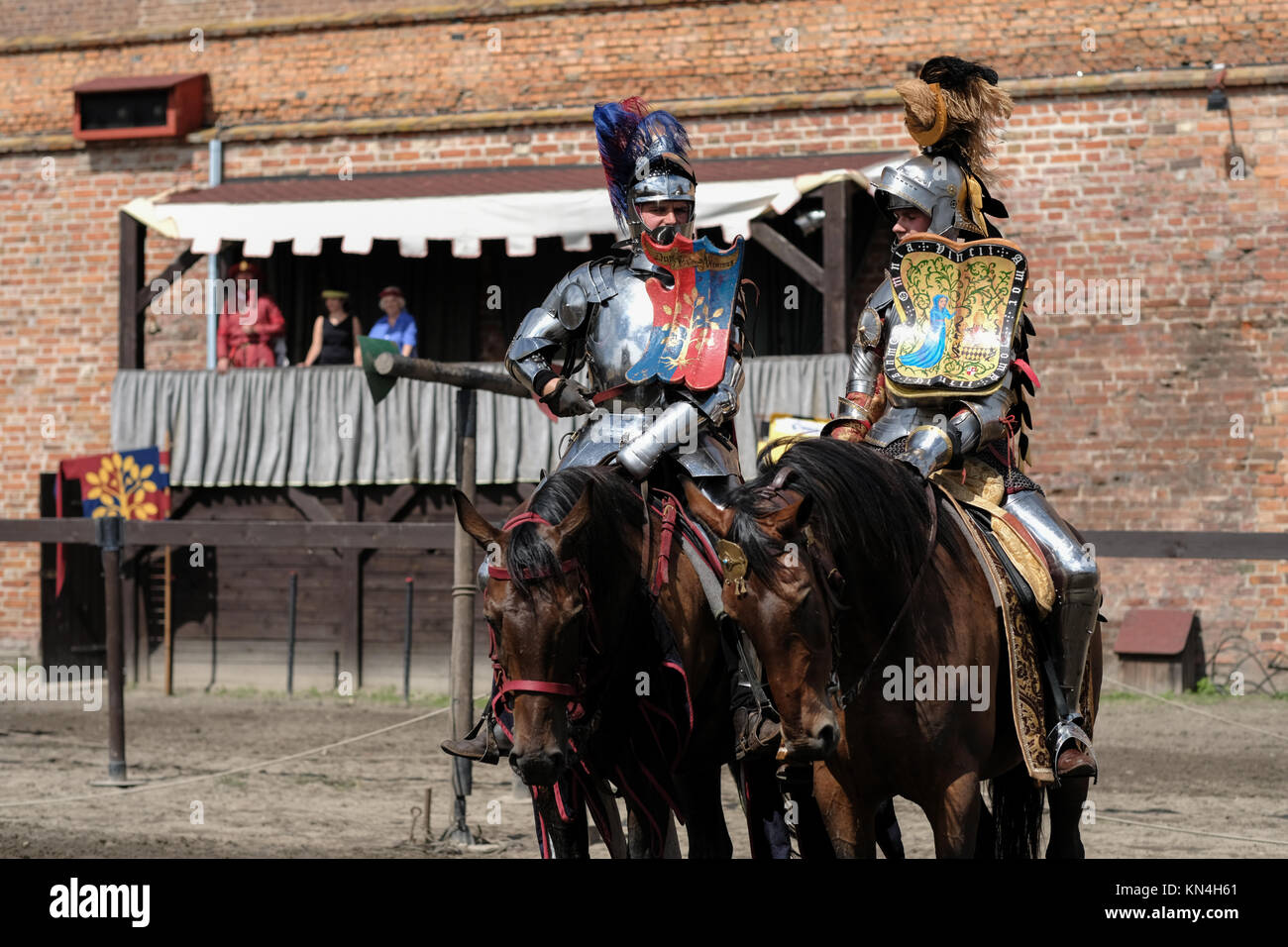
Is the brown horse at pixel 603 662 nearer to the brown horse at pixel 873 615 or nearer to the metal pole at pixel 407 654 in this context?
the brown horse at pixel 873 615

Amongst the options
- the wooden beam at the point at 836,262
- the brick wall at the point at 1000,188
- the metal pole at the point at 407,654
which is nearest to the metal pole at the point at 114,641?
the metal pole at the point at 407,654

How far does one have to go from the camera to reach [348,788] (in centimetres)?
979

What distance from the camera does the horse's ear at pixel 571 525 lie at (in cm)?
453

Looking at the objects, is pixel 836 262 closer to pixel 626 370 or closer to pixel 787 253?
pixel 787 253

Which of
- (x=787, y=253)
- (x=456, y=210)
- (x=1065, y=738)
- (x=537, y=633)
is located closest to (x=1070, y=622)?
(x=1065, y=738)

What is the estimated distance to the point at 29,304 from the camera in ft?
55.8

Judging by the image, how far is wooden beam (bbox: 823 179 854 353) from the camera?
13.8 m

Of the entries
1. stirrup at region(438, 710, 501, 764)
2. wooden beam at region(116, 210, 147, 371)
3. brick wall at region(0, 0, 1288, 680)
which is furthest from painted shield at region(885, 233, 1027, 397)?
wooden beam at region(116, 210, 147, 371)

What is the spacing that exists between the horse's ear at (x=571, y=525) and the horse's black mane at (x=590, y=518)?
38 mm

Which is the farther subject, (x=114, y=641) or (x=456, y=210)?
(x=456, y=210)

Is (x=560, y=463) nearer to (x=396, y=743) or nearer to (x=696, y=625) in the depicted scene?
(x=696, y=625)

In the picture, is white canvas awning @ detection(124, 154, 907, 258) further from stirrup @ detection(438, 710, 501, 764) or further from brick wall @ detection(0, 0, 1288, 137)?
stirrup @ detection(438, 710, 501, 764)

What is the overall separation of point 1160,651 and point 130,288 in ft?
30.8

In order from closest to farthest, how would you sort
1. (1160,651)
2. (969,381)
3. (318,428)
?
(969,381) → (1160,651) → (318,428)
